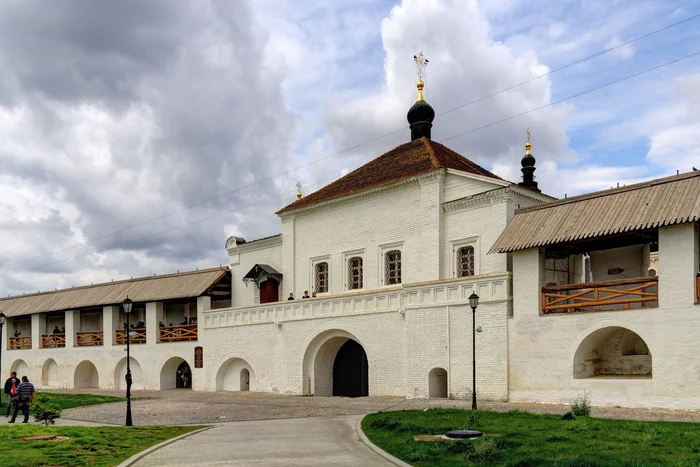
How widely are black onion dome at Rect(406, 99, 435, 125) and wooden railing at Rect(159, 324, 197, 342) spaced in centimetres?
1410

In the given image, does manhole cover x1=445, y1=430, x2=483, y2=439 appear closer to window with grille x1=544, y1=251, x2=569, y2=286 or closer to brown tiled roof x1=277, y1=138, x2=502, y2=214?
window with grille x1=544, y1=251, x2=569, y2=286

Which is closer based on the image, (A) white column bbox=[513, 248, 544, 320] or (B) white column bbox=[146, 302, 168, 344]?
(A) white column bbox=[513, 248, 544, 320]

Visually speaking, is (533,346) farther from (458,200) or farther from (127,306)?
(127,306)

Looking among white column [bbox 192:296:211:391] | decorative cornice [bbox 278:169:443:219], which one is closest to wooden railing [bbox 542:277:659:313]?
decorative cornice [bbox 278:169:443:219]

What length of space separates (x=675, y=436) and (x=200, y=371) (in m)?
24.1

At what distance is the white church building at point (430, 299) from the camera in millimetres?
18438

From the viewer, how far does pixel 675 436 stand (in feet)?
41.3

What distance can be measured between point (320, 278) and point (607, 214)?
14267 millimetres

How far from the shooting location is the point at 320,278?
30.8 metres

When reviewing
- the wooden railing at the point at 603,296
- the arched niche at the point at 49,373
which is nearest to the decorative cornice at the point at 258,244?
the arched niche at the point at 49,373

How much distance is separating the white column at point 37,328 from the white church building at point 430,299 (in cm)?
177

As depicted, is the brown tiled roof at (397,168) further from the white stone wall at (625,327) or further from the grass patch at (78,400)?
the grass patch at (78,400)

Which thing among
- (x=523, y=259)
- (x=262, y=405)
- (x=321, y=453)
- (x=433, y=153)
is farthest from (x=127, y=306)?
(x=433, y=153)

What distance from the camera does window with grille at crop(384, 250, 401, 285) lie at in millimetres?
27609
